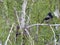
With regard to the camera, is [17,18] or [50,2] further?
[50,2]

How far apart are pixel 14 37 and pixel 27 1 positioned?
1.02ft

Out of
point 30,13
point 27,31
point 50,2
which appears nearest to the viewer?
point 27,31

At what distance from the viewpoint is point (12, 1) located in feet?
5.59

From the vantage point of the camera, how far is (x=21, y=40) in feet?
5.50

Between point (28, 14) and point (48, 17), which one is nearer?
point (28, 14)

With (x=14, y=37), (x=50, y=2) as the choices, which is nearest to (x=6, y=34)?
(x=14, y=37)

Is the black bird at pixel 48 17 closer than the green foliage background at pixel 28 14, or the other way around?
the green foliage background at pixel 28 14

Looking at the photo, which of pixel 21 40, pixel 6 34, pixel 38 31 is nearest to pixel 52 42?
pixel 38 31

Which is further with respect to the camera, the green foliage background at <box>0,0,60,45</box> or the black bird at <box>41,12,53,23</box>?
the black bird at <box>41,12,53,23</box>

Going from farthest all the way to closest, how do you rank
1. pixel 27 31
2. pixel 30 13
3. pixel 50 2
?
pixel 50 2 < pixel 30 13 < pixel 27 31

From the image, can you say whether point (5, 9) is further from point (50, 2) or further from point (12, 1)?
point (50, 2)

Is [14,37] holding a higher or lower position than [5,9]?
lower

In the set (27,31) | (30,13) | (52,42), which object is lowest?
(52,42)

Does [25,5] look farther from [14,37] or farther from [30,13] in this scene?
[14,37]
